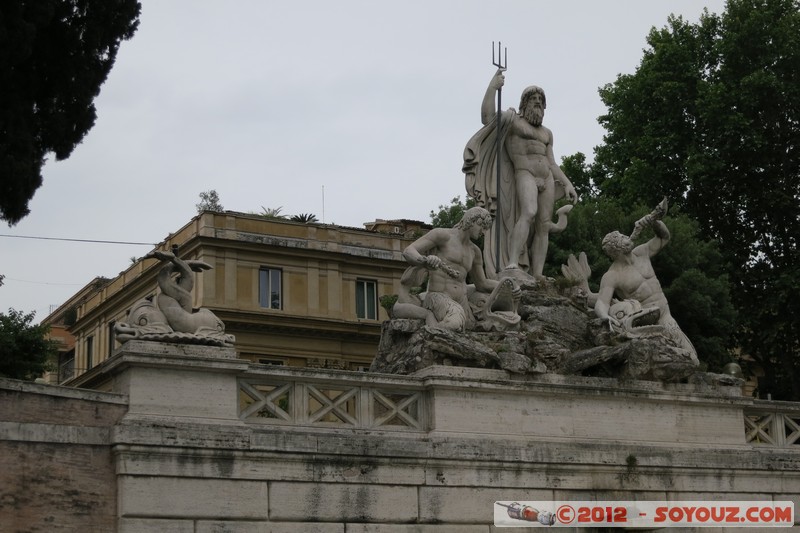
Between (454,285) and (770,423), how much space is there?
517cm

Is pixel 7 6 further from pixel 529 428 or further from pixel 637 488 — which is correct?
pixel 637 488

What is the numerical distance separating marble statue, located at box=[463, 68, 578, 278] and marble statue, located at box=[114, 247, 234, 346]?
5.51 metres

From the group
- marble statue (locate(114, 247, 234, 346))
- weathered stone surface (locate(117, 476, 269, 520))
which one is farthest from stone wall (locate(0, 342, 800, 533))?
marble statue (locate(114, 247, 234, 346))

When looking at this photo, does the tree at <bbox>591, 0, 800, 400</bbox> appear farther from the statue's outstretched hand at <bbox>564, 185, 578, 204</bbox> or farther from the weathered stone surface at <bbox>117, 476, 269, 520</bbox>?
the weathered stone surface at <bbox>117, 476, 269, 520</bbox>

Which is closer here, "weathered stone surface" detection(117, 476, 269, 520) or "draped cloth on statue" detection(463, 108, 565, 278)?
"weathered stone surface" detection(117, 476, 269, 520)

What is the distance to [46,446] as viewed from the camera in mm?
14078

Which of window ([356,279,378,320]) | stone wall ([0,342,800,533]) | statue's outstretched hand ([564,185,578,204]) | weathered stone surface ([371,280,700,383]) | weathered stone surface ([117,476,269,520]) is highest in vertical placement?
window ([356,279,378,320])

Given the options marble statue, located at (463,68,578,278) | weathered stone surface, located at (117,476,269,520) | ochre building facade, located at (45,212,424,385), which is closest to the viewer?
weathered stone surface, located at (117,476,269,520)

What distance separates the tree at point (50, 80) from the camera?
57.9ft

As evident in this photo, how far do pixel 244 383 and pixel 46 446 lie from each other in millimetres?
2456

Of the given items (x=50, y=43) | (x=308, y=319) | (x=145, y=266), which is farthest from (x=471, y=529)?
(x=145, y=266)

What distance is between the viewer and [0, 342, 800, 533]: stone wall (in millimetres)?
14562

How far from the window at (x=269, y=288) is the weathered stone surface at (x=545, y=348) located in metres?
21.7

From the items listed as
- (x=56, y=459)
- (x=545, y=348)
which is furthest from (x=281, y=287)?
(x=56, y=459)
